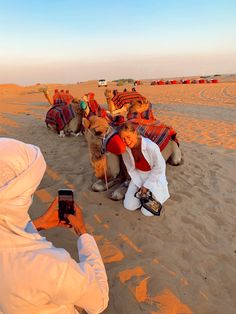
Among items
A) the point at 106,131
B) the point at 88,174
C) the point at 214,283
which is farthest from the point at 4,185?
the point at 88,174

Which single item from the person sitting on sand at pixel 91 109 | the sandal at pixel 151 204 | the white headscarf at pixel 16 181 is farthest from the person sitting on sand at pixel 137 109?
the white headscarf at pixel 16 181

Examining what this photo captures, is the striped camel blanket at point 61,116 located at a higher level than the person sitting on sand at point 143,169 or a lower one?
lower

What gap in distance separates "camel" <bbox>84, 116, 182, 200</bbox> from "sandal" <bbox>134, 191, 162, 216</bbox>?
22.0 inches

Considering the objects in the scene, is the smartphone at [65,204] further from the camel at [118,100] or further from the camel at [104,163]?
Result: the camel at [118,100]

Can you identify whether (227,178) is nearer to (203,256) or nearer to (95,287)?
(203,256)

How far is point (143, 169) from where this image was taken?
174 inches

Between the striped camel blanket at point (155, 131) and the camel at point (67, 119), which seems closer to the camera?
the striped camel blanket at point (155, 131)

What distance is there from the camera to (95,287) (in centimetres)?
158

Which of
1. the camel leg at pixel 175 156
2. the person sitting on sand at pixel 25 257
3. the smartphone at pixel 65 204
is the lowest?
the camel leg at pixel 175 156

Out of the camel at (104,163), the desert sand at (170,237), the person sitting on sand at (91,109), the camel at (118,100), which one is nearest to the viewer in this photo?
the desert sand at (170,237)

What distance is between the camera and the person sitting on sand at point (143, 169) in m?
4.18

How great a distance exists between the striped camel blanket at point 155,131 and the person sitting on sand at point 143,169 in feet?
3.52

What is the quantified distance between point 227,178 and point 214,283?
9.25ft

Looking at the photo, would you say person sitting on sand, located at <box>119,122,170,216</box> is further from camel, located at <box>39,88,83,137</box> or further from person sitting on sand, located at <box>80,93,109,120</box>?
camel, located at <box>39,88,83,137</box>
